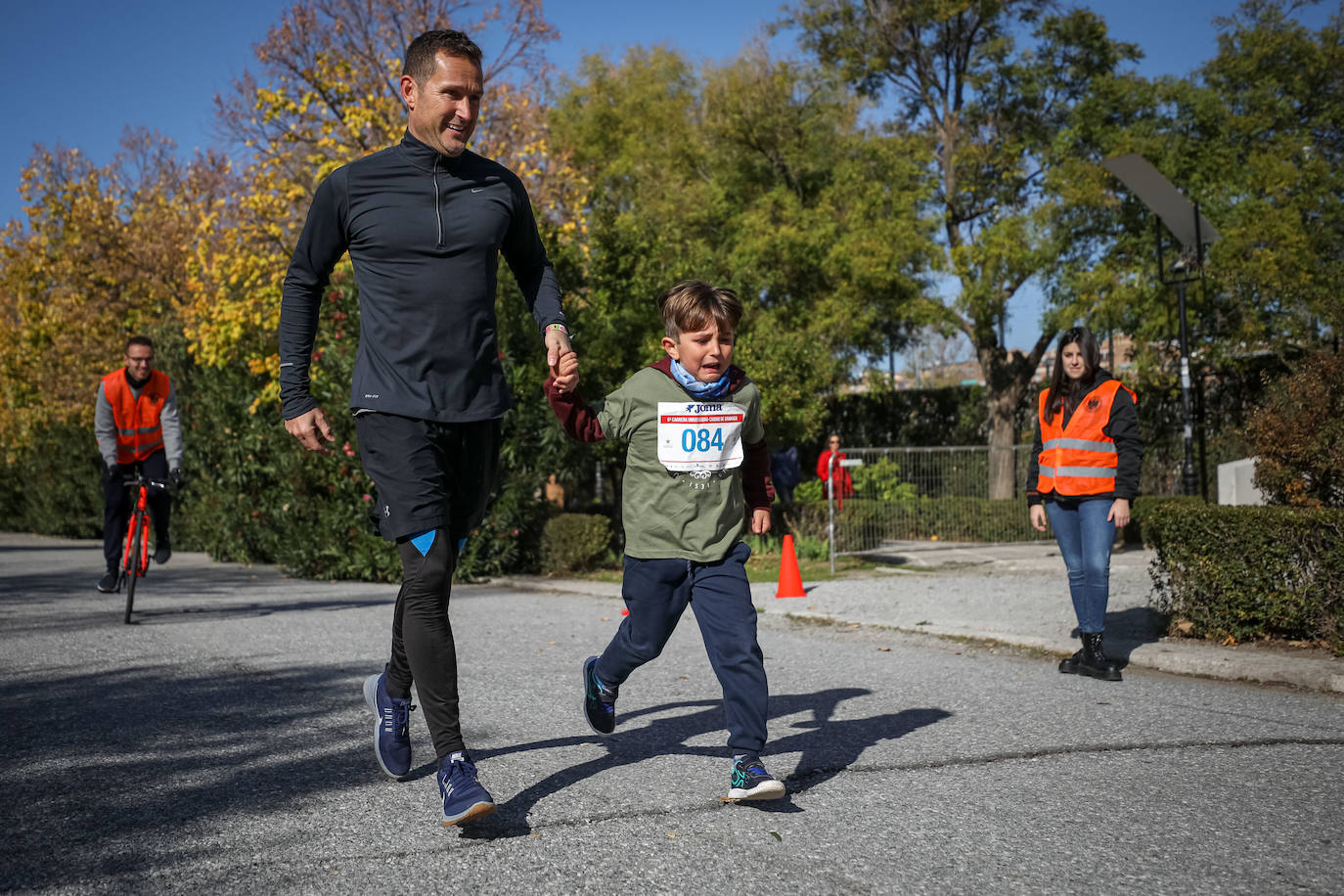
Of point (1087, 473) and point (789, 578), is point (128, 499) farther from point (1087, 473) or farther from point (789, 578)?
point (1087, 473)

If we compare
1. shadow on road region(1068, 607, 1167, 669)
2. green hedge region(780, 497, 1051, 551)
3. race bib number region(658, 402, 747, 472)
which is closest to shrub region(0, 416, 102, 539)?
green hedge region(780, 497, 1051, 551)

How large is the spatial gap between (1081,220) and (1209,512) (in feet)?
53.1

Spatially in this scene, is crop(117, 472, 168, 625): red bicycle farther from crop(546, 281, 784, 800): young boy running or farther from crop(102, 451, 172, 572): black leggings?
crop(546, 281, 784, 800): young boy running

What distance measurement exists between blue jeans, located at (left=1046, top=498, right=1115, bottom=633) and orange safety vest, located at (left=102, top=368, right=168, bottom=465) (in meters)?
6.80

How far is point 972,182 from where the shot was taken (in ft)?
82.1

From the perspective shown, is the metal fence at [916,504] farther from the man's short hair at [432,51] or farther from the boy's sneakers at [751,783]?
the man's short hair at [432,51]

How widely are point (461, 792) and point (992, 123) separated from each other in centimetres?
2502

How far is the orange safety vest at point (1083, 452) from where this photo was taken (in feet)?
21.0

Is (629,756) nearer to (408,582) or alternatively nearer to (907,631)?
(408,582)

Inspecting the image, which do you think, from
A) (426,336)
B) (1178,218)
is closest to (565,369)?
(426,336)

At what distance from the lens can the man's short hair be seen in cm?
369

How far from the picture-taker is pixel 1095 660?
6.40 m

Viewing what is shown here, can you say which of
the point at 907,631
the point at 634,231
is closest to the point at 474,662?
the point at 907,631

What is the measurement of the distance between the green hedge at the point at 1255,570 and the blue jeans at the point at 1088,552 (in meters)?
0.93
